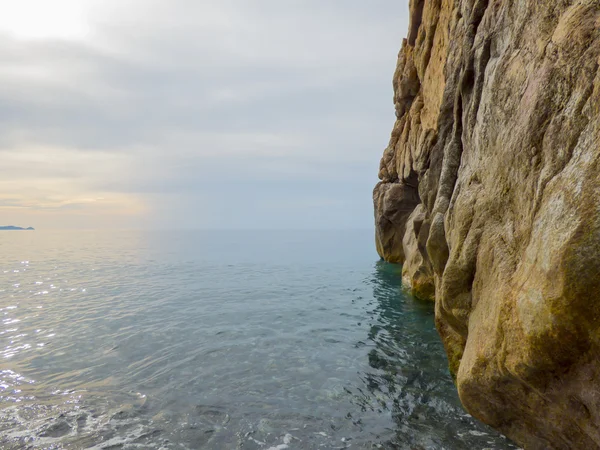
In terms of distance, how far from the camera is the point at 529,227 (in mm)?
6551

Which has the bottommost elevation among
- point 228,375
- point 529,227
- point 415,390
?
point 228,375

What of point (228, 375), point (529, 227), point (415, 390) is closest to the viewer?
point (529, 227)

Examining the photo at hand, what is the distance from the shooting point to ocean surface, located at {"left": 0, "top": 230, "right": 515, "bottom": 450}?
858 centimetres

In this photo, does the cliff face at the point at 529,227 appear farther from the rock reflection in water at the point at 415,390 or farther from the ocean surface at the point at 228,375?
the ocean surface at the point at 228,375

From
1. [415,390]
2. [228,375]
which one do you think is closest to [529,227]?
[415,390]

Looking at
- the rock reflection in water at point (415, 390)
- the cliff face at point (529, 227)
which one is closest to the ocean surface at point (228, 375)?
the rock reflection in water at point (415, 390)

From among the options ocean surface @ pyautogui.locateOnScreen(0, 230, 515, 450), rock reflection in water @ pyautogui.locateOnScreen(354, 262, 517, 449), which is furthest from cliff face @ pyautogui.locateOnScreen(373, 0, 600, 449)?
ocean surface @ pyautogui.locateOnScreen(0, 230, 515, 450)

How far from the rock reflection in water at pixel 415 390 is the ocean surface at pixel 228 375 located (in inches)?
1.8

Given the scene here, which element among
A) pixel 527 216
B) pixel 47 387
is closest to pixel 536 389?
pixel 527 216

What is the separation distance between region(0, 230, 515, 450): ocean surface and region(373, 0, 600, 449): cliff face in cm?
209

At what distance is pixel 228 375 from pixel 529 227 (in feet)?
34.0

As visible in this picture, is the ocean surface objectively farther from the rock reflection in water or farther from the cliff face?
the cliff face

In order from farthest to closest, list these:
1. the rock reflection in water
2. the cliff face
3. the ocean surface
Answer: the ocean surface
the rock reflection in water
the cliff face

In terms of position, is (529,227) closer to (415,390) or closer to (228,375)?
(415,390)
